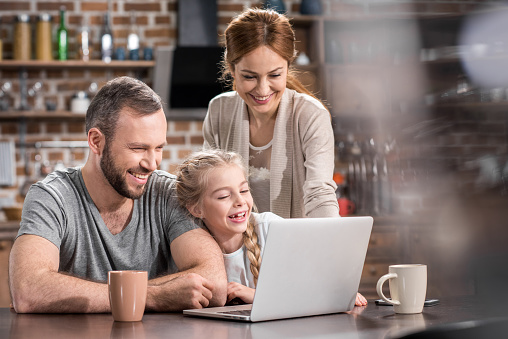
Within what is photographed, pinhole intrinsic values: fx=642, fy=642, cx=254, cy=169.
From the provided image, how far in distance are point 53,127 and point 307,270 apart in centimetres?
305

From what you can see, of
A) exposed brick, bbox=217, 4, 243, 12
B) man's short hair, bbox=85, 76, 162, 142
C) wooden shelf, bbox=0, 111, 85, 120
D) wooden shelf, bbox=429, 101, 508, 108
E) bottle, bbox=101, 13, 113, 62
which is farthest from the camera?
exposed brick, bbox=217, 4, 243, 12

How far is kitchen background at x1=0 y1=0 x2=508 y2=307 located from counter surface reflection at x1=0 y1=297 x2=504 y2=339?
2.44 metres

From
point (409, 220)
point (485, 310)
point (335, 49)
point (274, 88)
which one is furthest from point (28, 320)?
point (335, 49)

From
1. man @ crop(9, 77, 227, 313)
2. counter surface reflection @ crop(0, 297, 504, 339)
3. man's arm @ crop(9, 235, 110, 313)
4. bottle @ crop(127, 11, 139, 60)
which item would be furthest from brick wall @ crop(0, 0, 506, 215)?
counter surface reflection @ crop(0, 297, 504, 339)

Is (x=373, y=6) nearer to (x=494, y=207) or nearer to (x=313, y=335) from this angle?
(x=494, y=207)

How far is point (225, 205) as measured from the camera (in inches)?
57.6

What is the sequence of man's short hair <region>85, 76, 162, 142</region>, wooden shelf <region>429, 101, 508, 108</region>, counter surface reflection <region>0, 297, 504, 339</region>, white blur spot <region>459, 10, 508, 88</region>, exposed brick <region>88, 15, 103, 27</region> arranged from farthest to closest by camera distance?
1. exposed brick <region>88, 15, 103, 27</region>
2. wooden shelf <region>429, 101, 508, 108</region>
3. white blur spot <region>459, 10, 508, 88</region>
4. man's short hair <region>85, 76, 162, 142</region>
5. counter surface reflection <region>0, 297, 504, 339</region>

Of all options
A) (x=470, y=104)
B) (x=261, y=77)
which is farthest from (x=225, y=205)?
(x=470, y=104)

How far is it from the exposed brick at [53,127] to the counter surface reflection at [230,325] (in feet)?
9.03

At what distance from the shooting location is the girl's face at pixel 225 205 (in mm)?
1448

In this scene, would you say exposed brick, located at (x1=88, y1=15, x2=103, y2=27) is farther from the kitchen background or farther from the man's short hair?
the man's short hair

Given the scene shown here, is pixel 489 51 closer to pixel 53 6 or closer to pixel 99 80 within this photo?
pixel 99 80

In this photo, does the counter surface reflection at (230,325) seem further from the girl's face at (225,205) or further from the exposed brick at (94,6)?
the exposed brick at (94,6)

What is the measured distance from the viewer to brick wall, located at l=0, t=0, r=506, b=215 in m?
3.73
